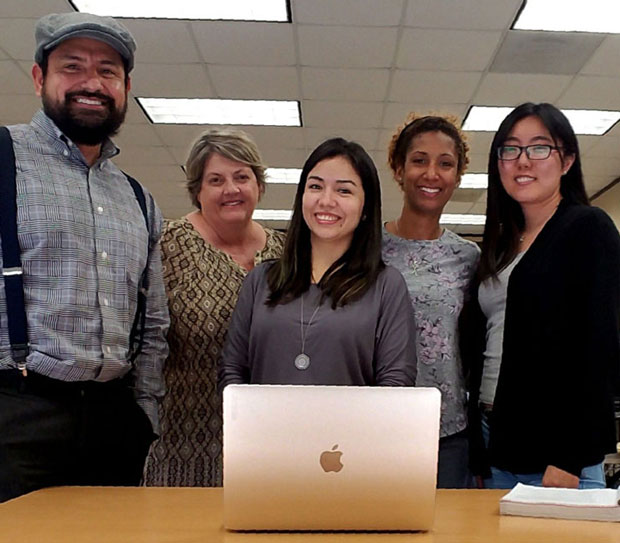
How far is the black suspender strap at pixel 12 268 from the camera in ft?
4.81

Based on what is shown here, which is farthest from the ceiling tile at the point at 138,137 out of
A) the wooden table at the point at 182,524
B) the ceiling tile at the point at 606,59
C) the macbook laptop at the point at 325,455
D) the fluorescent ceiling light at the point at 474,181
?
the macbook laptop at the point at 325,455

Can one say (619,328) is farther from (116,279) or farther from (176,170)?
(176,170)

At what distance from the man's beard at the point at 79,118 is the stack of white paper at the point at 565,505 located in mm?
1301

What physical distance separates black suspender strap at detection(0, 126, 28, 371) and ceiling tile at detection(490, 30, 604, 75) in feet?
10.4

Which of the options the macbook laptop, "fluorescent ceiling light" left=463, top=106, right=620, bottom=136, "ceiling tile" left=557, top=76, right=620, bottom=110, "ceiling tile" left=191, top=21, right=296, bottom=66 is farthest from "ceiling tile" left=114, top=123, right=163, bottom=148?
the macbook laptop

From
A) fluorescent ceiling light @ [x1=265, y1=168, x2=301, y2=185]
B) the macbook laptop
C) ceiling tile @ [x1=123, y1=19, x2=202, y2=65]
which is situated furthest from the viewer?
fluorescent ceiling light @ [x1=265, y1=168, x2=301, y2=185]

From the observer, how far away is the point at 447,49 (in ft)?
13.3

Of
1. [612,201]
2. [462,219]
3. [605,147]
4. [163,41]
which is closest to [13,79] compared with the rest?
[163,41]

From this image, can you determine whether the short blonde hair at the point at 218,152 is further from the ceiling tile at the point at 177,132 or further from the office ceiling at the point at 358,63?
the ceiling tile at the point at 177,132

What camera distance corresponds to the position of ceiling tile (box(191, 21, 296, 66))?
3.85 m

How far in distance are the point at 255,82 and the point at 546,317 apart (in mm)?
3413

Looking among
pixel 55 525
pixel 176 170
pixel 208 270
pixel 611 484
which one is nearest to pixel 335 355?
pixel 208 270

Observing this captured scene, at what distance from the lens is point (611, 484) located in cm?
356

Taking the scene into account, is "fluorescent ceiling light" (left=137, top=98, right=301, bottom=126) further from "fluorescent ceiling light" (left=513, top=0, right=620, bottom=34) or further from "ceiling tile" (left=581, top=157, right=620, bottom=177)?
"ceiling tile" (left=581, top=157, right=620, bottom=177)
